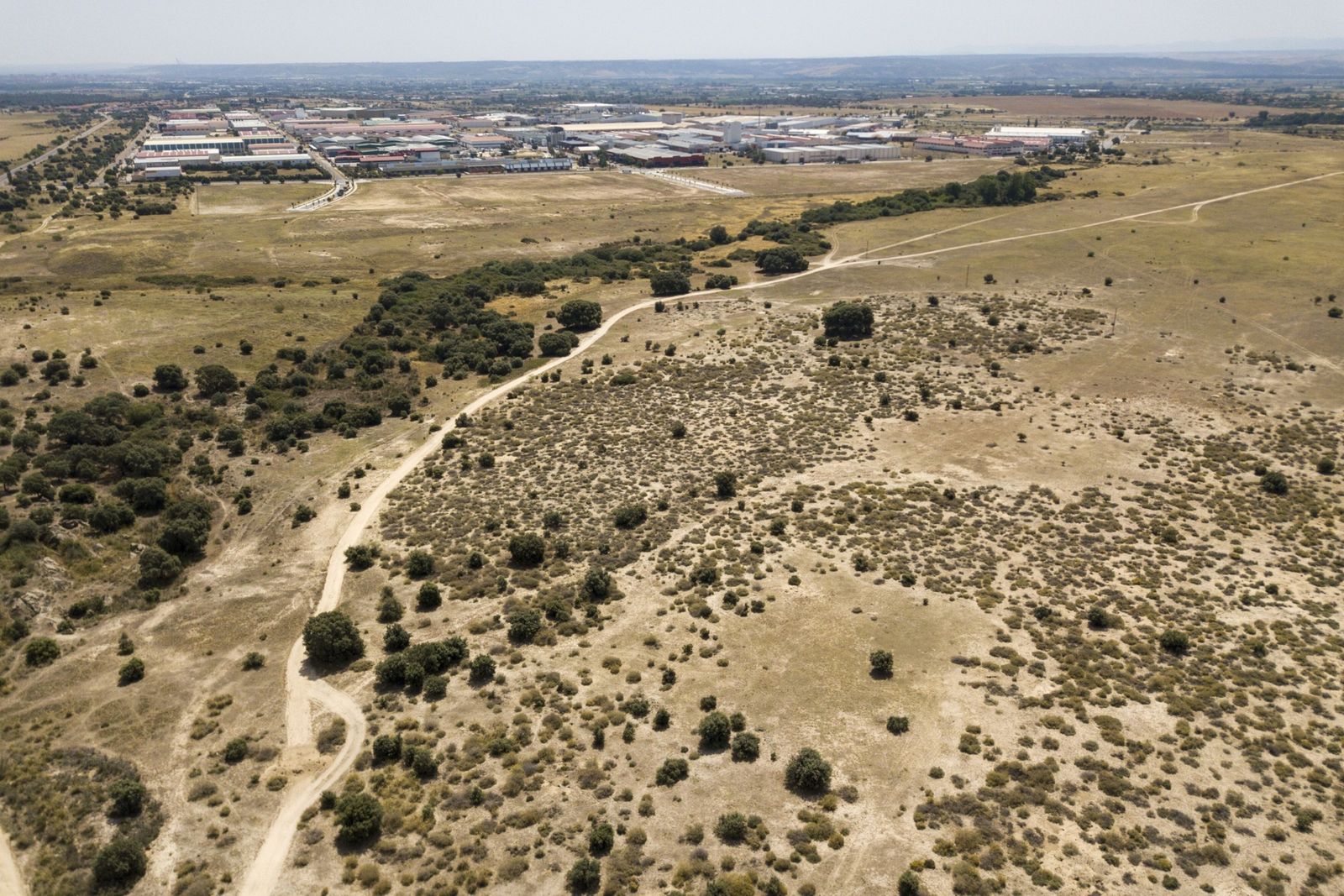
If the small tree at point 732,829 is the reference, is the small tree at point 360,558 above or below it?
above

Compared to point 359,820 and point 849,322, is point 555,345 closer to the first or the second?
point 849,322

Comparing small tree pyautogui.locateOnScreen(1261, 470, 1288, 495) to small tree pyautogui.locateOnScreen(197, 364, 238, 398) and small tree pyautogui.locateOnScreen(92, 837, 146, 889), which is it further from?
small tree pyautogui.locateOnScreen(197, 364, 238, 398)

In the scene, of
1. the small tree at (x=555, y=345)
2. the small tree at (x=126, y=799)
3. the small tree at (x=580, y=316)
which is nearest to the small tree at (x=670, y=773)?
the small tree at (x=126, y=799)

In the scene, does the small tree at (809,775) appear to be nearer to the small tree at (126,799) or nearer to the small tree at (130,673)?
the small tree at (126,799)

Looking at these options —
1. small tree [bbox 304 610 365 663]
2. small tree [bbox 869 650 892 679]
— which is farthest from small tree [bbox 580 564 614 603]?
small tree [bbox 869 650 892 679]

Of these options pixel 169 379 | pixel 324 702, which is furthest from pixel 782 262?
pixel 324 702

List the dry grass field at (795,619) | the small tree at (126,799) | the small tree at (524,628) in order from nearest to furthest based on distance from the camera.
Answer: the dry grass field at (795,619)
the small tree at (126,799)
the small tree at (524,628)

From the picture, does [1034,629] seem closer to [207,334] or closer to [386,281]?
[207,334]
